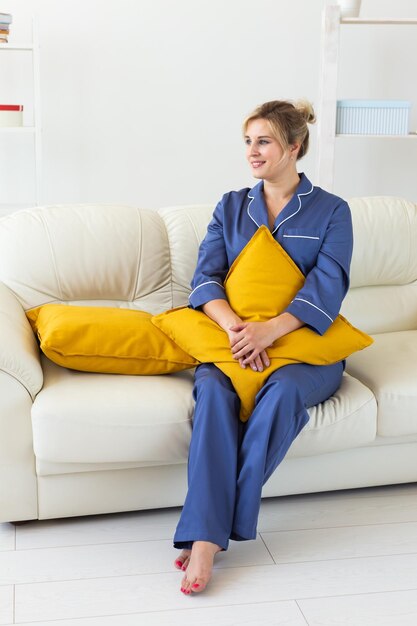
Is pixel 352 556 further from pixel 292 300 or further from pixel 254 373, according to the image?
pixel 292 300

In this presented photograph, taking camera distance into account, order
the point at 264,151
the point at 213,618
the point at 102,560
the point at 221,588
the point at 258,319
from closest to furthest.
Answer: the point at 213,618, the point at 221,588, the point at 102,560, the point at 258,319, the point at 264,151

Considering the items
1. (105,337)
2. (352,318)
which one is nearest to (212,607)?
(105,337)

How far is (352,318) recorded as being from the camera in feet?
9.18

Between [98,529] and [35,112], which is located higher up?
[35,112]

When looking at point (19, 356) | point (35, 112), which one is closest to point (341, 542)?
point (19, 356)

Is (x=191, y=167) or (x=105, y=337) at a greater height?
(x=191, y=167)

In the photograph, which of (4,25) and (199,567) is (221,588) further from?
(4,25)

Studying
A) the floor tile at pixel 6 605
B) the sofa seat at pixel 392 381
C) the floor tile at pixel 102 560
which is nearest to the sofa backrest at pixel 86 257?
the sofa seat at pixel 392 381

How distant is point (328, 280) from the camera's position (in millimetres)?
2334

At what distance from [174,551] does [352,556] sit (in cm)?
44

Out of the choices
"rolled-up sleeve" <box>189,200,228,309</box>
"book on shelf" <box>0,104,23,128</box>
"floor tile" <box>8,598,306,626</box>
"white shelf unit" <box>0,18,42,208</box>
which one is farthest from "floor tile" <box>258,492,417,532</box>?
"book on shelf" <box>0,104,23,128</box>

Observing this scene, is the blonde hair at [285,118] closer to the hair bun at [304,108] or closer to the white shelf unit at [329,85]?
the hair bun at [304,108]

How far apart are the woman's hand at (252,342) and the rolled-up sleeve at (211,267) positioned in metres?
0.18

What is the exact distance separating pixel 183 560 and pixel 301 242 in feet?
3.09
